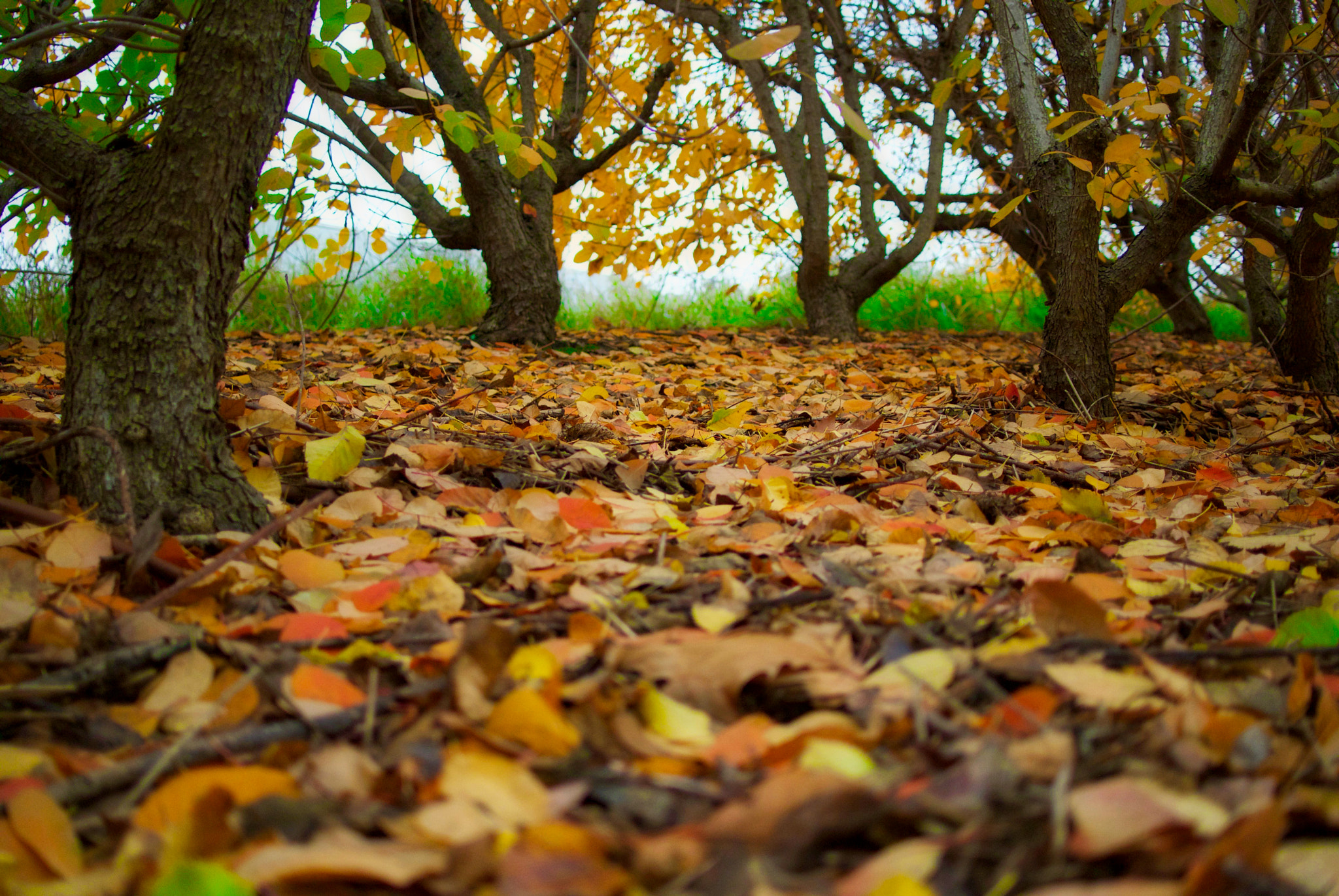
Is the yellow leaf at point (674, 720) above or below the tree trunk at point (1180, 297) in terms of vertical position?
below

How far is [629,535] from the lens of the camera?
116cm

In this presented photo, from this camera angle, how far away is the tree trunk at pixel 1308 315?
2588 mm

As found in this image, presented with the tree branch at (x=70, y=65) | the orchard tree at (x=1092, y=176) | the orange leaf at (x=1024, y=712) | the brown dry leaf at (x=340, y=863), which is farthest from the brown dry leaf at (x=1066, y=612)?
the tree branch at (x=70, y=65)

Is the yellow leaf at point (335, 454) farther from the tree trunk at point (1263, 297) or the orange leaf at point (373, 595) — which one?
the tree trunk at point (1263, 297)

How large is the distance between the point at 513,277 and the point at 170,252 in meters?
2.31

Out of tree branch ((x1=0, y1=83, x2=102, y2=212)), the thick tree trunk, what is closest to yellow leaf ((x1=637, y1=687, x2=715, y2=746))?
tree branch ((x1=0, y1=83, x2=102, y2=212))

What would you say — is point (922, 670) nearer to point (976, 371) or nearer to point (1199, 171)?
point (1199, 171)

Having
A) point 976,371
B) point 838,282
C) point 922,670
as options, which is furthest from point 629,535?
point 838,282

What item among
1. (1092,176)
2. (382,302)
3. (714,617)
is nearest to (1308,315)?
(1092,176)

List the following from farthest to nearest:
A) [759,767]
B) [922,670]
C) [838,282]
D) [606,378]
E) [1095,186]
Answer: [838,282] < [606,378] < [1095,186] < [922,670] < [759,767]

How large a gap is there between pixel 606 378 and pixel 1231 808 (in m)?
2.17

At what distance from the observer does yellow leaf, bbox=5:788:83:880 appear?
21.4 inches

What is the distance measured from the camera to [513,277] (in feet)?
11.0

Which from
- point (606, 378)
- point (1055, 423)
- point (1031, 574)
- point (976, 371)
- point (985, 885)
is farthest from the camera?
point (976, 371)
